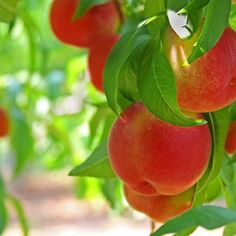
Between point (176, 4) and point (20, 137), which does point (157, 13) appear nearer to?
point (176, 4)

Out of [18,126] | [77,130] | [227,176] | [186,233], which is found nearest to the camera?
[186,233]

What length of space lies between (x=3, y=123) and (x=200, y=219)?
1.08m

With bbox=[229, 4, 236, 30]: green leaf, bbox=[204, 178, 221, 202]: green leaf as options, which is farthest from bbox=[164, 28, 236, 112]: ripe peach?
bbox=[204, 178, 221, 202]: green leaf

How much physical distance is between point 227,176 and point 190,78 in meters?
0.20

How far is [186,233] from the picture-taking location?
939 mm

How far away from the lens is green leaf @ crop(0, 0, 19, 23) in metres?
1.09

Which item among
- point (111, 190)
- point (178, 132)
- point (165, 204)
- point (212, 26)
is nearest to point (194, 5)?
point (212, 26)

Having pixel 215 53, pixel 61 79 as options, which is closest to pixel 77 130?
pixel 61 79

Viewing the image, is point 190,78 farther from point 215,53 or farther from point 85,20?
point 85,20

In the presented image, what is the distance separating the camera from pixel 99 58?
116 centimetres

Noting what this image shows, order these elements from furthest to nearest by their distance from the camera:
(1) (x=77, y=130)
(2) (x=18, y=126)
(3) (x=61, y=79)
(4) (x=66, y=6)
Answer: (1) (x=77, y=130) < (3) (x=61, y=79) < (2) (x=18, y=126) < (4) (x=66, y=6)

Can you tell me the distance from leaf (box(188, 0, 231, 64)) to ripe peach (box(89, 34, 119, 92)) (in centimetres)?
Answer: 32

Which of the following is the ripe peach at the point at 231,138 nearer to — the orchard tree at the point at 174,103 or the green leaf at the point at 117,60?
the orchard tree at the point at 174,103

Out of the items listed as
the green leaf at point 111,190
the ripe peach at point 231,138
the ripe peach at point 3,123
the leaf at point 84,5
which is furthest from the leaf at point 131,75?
the ripe peach at point 3,123
